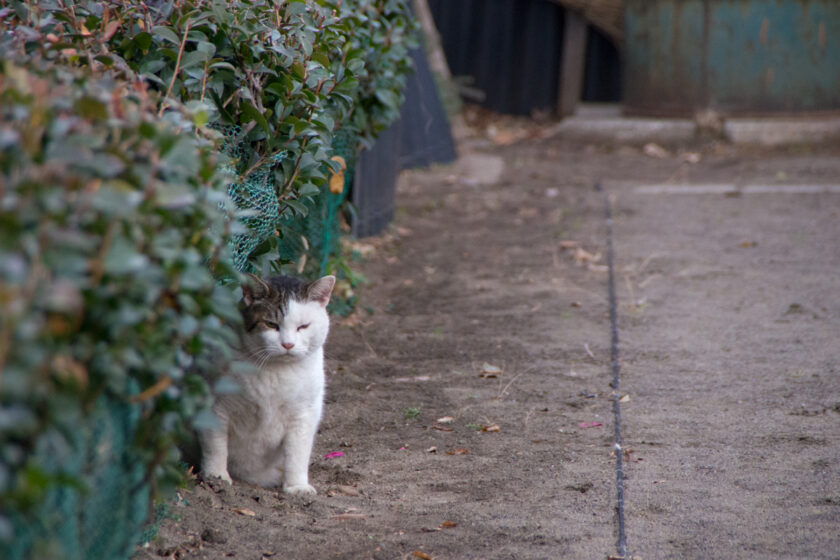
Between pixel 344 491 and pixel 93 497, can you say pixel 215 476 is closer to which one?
pixel 344 491

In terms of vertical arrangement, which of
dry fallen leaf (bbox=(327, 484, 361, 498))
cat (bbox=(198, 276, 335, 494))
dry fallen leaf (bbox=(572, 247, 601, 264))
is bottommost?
dry fallen leaf (bbox=(572, 247, 601, 264))

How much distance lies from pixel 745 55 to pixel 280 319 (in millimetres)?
8196

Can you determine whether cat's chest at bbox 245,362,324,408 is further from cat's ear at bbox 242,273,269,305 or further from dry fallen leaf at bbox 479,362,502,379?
dry fallen leaf at bbox 479,362,502,379

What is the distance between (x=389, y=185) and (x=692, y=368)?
10.1ft

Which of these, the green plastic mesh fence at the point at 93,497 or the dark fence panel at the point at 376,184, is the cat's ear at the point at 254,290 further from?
the dark fence panel at the point at 376,184

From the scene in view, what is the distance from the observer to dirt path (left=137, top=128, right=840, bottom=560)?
2760mm

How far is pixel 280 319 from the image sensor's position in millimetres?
3010

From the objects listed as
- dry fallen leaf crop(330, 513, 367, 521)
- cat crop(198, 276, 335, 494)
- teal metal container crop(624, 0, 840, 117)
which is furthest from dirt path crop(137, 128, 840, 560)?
teal metal container crop(624, 0, 840, 117)

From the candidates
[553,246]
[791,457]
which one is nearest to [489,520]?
[791,457]

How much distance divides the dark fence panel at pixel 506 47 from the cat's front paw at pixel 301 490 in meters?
9.66

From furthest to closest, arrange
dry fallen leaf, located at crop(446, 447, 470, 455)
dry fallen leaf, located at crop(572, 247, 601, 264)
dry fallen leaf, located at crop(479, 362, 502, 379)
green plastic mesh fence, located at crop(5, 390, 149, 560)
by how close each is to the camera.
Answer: dry fallen leaf, located at crop(572, 247, 601, 264) < dry fallen leaf, located at crop(479, 362, 502, 379) < dry fallen leaf, located at crop(446, 447, 470, 455) < green plastic mesh fence, located at crop(5, 390, 149, 560)

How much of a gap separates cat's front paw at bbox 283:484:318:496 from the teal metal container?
8104 mm

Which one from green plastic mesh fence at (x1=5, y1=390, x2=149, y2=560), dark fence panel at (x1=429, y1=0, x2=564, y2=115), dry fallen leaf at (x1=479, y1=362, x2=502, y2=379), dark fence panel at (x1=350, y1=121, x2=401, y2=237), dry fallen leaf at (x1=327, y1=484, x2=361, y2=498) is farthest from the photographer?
dark fence panel at (x1=429, y1=0, x2=564, y2=115)

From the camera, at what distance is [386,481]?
324cm
